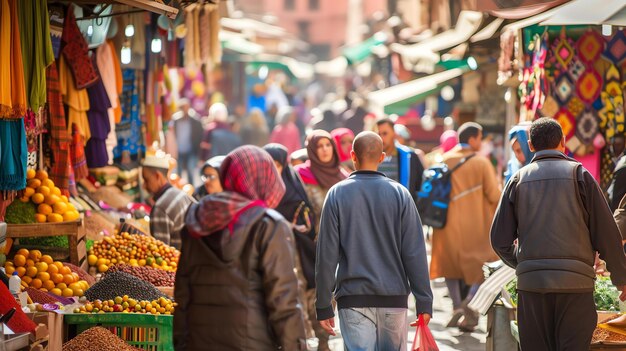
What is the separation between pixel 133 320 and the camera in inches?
303

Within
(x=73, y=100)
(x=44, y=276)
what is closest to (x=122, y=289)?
(x=44, y=276)

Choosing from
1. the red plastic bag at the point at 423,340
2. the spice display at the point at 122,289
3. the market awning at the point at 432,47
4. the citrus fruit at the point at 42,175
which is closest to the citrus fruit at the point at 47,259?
the spice display at the point at 122,289

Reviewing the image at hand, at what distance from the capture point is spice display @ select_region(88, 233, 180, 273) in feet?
31.8

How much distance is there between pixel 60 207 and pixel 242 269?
455cm

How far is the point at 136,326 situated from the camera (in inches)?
A: 304

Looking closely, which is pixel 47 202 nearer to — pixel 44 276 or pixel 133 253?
pixel 133 253

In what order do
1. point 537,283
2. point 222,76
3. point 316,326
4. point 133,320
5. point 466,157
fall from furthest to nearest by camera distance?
point 222,76 < point 466,157 < point 316,326 < point 133,320 < point 537,283

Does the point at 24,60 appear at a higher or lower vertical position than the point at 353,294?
higher

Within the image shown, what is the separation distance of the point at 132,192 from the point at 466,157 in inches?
181

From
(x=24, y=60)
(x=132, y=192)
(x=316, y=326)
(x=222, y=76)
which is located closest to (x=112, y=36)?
(x=132, y=192)

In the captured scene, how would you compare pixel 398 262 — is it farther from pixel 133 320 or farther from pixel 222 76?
pixel 222 76

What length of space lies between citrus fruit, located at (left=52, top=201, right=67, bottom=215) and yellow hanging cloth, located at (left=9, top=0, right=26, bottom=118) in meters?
1.34

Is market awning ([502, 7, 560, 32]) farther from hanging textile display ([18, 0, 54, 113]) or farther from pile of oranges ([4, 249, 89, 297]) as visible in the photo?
pile of oranges ([4, 249, 89, 297])

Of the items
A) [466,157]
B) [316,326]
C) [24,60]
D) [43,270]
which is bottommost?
[316,326]
